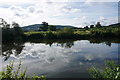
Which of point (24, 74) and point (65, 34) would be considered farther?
point (65, 34)

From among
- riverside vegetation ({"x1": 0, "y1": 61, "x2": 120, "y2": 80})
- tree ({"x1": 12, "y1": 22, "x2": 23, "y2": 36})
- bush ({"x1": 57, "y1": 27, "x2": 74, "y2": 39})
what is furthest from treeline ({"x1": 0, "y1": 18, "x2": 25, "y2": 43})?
riverside vegetation ({"x1": 0, "y1": 61, "x2": 120, "y2": 80})

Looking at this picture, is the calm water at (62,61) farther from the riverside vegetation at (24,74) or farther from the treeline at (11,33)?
the treeline at (11,33)

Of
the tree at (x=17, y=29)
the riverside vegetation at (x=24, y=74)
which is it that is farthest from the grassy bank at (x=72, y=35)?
the riverside vegetation at (x=24, y=74)

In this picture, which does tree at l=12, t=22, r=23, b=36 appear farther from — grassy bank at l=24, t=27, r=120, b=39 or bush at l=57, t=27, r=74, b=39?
bush at l=57, t=27, r=74, b=39

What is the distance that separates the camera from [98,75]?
301 centimetres

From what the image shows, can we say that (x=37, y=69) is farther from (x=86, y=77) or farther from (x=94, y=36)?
(x=94, y=36)

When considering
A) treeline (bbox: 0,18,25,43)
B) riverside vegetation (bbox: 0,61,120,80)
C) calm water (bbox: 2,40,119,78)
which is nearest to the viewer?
riverside vegetation (bbox: 0,61,120,80)

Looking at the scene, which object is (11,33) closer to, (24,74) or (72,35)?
(72,35)

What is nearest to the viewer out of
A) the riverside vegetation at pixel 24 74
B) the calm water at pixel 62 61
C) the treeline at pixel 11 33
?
the riverside vegetation at pixel 24 74

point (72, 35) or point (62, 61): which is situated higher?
point (72, 35)

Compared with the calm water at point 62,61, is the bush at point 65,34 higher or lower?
higher

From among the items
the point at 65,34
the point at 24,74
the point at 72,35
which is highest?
the point at 65,34

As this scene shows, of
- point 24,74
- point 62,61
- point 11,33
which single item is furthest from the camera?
point 11,33

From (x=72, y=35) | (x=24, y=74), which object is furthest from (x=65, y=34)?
(x=24, y=74)
